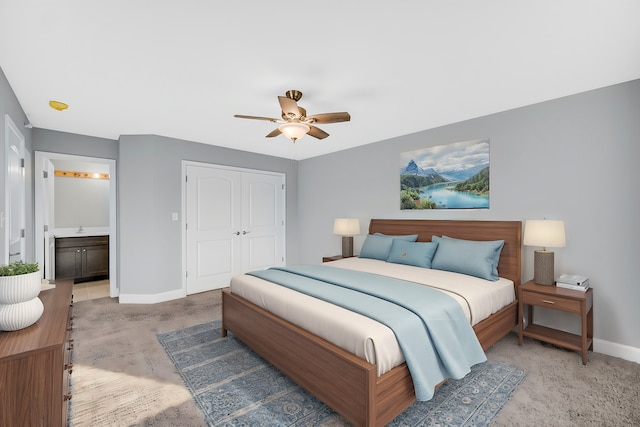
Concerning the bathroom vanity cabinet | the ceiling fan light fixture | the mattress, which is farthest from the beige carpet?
the bathroom vanity cabinet

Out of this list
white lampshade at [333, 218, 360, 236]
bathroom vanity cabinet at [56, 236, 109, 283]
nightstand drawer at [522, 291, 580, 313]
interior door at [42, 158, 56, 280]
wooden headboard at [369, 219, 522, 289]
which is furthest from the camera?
bathroom vanity cabinet at [56, 236, 109, 283]

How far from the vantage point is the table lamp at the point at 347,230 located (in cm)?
452

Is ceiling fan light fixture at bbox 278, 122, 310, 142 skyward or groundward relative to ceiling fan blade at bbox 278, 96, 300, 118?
groundward

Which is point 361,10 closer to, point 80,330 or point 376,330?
point 376,330

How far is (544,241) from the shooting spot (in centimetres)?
266

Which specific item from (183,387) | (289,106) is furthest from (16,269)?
(289,106)

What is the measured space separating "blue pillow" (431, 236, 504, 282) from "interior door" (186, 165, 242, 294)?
3.31 m

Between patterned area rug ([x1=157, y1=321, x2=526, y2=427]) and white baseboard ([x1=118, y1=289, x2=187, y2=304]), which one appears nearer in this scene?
patterned area rug ([x1=157, y1=321, x2=526, y2=427])

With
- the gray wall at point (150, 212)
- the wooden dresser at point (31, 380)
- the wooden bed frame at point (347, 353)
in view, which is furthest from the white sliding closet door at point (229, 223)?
the wooden dresser at point (31, 380)

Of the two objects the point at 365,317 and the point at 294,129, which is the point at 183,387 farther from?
the point at 294,129

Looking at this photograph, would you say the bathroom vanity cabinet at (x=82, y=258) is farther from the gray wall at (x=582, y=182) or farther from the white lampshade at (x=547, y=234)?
the white lampshade at (x=547, y=234)

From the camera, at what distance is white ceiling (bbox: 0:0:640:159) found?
163cm

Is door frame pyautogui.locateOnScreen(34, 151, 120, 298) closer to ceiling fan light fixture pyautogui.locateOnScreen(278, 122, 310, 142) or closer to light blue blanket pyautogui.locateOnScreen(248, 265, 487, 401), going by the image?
ceiling fan light fixture pyautogui.locateOnScreen(278, 122, 310, 142)

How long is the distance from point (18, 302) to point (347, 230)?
3592mm
